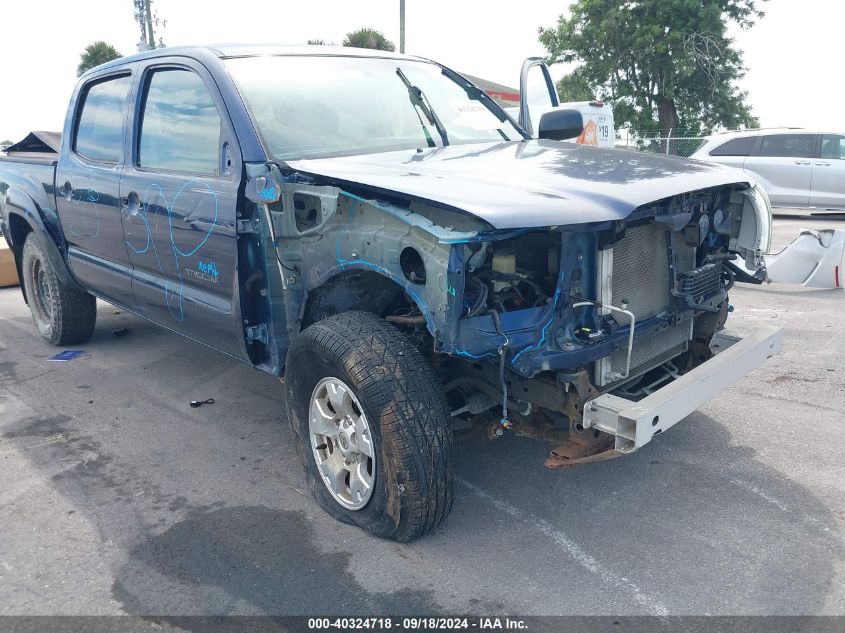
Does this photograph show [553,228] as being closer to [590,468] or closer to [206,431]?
[590,468]

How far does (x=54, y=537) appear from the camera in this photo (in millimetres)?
3123

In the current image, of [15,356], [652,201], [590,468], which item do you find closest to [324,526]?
[590,468]

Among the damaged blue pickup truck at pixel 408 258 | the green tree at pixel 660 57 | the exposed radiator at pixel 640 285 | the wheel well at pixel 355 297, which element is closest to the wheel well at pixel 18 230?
the damaged blue pickup truck at pixel 408 258

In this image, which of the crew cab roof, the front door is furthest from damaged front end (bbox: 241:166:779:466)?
the front door

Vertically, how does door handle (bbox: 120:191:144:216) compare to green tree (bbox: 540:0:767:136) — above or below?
below

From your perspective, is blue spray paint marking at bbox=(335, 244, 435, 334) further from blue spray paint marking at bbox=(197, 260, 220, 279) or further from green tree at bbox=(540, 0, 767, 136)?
green tree at bbox=(540, 0, 767, 136)

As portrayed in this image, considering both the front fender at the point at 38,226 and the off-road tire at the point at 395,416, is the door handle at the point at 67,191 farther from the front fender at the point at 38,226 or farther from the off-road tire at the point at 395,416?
the off-road tire at the point at 395,416

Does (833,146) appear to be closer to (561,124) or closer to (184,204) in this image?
(561,124)

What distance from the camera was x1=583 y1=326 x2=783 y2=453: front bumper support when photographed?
2643mm

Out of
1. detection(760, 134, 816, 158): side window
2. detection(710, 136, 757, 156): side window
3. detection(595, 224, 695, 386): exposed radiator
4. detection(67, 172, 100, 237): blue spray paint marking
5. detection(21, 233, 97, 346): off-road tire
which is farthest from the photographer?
detection(710, 136, 757, 156): side window

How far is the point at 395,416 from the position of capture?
2.72 metres

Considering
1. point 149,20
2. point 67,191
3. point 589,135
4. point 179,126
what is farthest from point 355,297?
point 149,20

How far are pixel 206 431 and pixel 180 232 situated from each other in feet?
4.03

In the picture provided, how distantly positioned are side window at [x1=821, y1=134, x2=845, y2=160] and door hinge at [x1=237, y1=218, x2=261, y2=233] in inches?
498
